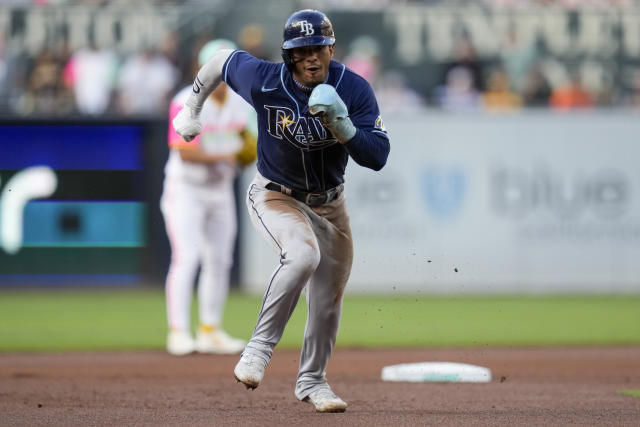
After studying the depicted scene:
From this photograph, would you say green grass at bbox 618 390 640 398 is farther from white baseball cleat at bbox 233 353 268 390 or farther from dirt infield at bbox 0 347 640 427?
white baseball cleat at bbox 233 353 268 390

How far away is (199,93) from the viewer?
6.49 m

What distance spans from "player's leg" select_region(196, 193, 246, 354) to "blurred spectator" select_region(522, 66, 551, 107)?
752cm

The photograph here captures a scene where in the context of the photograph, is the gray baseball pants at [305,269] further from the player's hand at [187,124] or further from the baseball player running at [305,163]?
the player's hand at [187,124]

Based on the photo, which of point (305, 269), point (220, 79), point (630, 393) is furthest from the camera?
point (630, 393)

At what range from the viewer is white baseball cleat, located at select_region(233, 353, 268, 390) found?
19.0 feet

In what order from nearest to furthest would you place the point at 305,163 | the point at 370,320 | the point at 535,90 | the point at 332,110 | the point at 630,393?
1. the point at 332,110
2. the point at 305,163
3. the point at 630,393
4. the point at 370,320
5. the point at 535,90

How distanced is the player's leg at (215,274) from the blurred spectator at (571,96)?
7734 mm

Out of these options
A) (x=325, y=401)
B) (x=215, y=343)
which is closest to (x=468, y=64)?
(x=215, y=343)

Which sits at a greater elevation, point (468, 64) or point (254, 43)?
point (254, 43)

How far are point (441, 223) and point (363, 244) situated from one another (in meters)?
1.06

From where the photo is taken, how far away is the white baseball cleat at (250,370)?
580 centimetres

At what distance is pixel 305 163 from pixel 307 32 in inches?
29.4

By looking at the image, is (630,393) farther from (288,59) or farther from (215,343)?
(215,343)

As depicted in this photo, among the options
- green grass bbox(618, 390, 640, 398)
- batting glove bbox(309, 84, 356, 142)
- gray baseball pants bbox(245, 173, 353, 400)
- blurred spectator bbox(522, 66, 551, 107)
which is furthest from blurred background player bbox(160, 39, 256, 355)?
blurred spectator bbox(522, 66, 551, 107)
